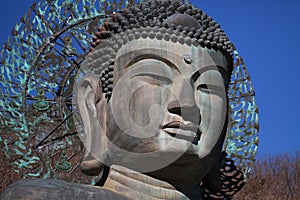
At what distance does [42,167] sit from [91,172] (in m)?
0.83

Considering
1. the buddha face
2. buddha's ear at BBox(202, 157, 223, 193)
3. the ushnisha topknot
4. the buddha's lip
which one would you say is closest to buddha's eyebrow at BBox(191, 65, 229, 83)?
the buddha face

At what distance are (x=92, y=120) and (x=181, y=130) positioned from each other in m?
0.79

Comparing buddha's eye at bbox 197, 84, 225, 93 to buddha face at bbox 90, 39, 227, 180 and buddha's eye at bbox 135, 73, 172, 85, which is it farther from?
buddha's eye at bbox 135, 73, 172, 85

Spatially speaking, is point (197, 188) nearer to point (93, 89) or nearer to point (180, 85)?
point (180, 85)

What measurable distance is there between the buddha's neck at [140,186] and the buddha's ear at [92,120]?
27cm

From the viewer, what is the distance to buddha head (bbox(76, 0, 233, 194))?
3.80 meters

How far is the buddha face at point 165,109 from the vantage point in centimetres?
379

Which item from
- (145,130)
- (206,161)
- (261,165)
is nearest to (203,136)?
(206,161)

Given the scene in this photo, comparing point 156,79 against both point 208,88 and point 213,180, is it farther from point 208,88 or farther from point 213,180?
point 213,180

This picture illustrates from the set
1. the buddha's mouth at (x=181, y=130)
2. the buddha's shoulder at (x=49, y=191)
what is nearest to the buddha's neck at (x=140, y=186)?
the buddha's shoulder at (x=49, y=191)

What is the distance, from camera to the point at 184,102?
381 centimetres

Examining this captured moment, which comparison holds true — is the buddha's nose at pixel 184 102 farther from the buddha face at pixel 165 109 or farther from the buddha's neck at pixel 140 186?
the buddha's neck at pixel 140 186

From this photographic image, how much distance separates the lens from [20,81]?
5016 millimetres

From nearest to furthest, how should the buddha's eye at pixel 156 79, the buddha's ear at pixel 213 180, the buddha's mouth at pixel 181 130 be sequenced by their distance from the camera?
1. the buddha's mouth at pixel 181 130
2. the buddha's eye at pixel 156 79
3. the buddha's ear at pixel 213 180
